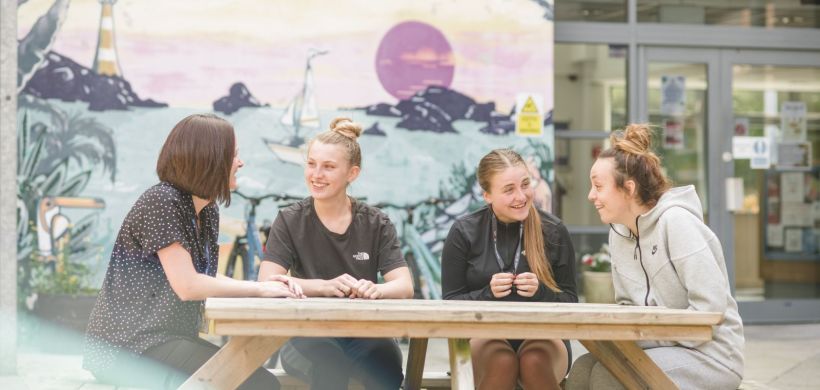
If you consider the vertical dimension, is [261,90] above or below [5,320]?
above

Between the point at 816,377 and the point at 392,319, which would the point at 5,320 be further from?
the point at 816,377

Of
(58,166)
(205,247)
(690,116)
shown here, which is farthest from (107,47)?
(690,116)

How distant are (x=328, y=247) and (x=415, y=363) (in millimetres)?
558

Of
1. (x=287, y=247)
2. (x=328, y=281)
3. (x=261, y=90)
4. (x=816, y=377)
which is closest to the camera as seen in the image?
(x=328, y=281)

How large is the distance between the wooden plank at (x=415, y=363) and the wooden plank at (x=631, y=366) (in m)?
0.67

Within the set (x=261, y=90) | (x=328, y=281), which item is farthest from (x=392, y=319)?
(x=261, y=90)

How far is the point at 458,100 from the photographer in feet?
24.5

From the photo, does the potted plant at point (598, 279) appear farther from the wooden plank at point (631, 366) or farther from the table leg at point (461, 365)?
the table leg at point (461, 365)

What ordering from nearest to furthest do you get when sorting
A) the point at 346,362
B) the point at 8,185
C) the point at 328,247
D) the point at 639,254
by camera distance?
the point at 639,254 < the point at 346,362 < the point at 328,247 < the point at 8,185

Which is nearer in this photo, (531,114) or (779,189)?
(531,114)

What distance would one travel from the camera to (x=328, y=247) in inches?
153

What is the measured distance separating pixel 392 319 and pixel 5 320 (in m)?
3.55

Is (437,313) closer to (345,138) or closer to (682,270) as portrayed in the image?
(682,270)

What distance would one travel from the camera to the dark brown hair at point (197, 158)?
3350 mm
